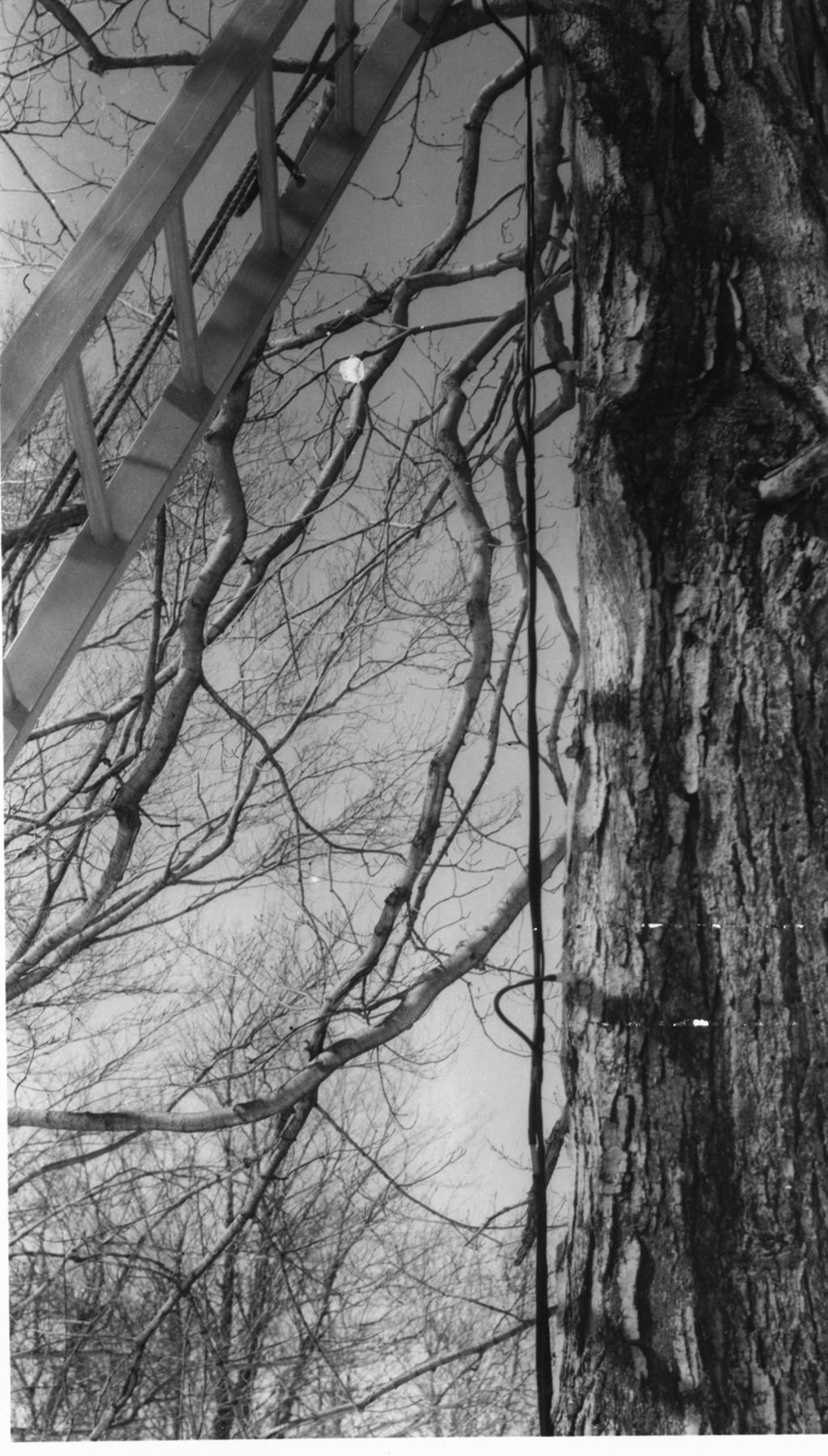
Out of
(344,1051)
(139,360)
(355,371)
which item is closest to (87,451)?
(139,360)

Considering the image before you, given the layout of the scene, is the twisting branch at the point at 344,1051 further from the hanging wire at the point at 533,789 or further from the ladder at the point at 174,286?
the ladder at the point at 174,286

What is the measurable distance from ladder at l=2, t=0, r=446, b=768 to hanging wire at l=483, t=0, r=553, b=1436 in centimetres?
19

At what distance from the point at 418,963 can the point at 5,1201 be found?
0.47 meters

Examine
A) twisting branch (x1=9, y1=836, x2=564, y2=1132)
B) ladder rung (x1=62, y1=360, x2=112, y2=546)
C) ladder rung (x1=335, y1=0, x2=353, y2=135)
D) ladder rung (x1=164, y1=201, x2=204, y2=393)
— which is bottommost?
twisting branch (x1=9, y1=836, x2=564, y2=1132)

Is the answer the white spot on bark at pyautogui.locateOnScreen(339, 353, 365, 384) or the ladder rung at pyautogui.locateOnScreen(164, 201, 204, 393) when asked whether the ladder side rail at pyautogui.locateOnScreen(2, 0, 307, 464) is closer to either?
the ladder rung at pyautogui.locateOnScreen(164, 201, 204, 393)

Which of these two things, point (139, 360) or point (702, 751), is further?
point (139, 360)

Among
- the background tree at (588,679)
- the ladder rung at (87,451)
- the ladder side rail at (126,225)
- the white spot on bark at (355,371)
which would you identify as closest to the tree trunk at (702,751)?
the background tree at (588,679)

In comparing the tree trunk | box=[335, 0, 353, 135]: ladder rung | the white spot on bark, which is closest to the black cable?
box=[335, 0, 353, 135]: ladder rung

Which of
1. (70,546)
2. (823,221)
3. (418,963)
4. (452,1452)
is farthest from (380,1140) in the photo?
(823,221)

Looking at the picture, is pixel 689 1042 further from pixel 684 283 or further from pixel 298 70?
pixel 298 70

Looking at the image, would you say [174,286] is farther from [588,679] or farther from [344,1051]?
[344,1051]

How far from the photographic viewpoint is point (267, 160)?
115 cm

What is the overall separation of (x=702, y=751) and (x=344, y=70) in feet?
2.61

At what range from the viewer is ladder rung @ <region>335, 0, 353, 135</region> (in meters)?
1.17
